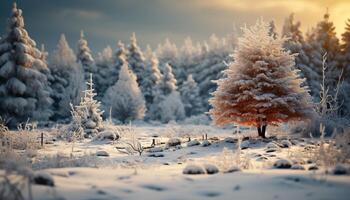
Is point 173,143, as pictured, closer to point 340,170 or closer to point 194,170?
point 194,170

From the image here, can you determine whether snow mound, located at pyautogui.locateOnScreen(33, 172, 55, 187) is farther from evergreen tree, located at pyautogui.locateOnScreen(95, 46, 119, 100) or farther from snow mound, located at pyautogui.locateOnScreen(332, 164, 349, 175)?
evergreen tree, located at pyautogui.locateOnScreen(95, 46, 119, 100)

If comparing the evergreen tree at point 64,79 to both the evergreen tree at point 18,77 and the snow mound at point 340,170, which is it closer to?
the evergreen tree at point 18,77

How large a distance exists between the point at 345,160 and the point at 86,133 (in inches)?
483

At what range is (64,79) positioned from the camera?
135 feet

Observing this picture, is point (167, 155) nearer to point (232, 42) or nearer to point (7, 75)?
point (7, 75)

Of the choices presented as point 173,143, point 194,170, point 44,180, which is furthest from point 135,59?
point 44,180

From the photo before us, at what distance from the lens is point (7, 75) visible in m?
24.6

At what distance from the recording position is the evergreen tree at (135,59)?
1908 inches

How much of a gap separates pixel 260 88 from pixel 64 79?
3228cm

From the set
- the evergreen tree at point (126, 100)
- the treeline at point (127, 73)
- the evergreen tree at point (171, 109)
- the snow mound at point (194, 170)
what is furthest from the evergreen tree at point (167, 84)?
the snow mound at point (194, 170)

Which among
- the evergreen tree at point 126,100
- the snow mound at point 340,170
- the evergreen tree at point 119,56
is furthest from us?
the evergreen tree at point 119,56

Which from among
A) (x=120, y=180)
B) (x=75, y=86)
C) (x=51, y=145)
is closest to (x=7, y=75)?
(x=75, y=86)

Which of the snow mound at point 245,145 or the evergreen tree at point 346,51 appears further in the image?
the evergreen tree at point 346,51

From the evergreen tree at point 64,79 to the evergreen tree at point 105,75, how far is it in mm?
5253
